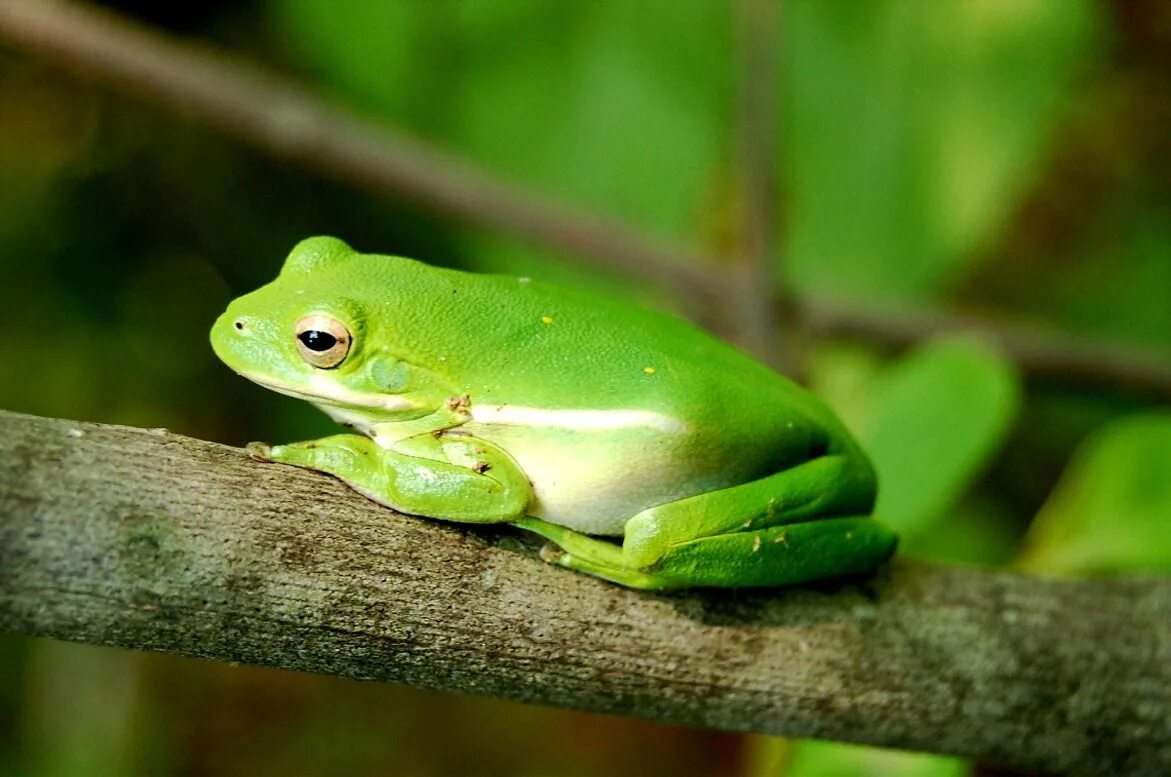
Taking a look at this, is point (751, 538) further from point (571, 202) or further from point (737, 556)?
point (571, 202)

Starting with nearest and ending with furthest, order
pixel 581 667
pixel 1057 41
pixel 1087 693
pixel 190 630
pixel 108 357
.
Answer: pixel 190 630 < pixel 581 667 < pixel 1087 693 < pixel 108 357 < pixel 1057 41

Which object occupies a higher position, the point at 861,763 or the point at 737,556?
the point at 737,556

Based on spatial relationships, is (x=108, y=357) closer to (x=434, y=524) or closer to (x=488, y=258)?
(x=488, y=258)

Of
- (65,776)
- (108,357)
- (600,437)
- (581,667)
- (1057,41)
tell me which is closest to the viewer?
(581,667)

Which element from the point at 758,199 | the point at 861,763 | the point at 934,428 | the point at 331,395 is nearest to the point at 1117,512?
the point at 934,428

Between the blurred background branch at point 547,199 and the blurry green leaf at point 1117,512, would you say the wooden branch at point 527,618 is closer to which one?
the blurry green leaf at point 1117,512

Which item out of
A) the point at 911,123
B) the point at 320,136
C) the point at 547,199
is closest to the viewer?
the point at 320,136

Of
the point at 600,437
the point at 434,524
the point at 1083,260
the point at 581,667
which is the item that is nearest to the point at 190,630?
the point at 434,524
